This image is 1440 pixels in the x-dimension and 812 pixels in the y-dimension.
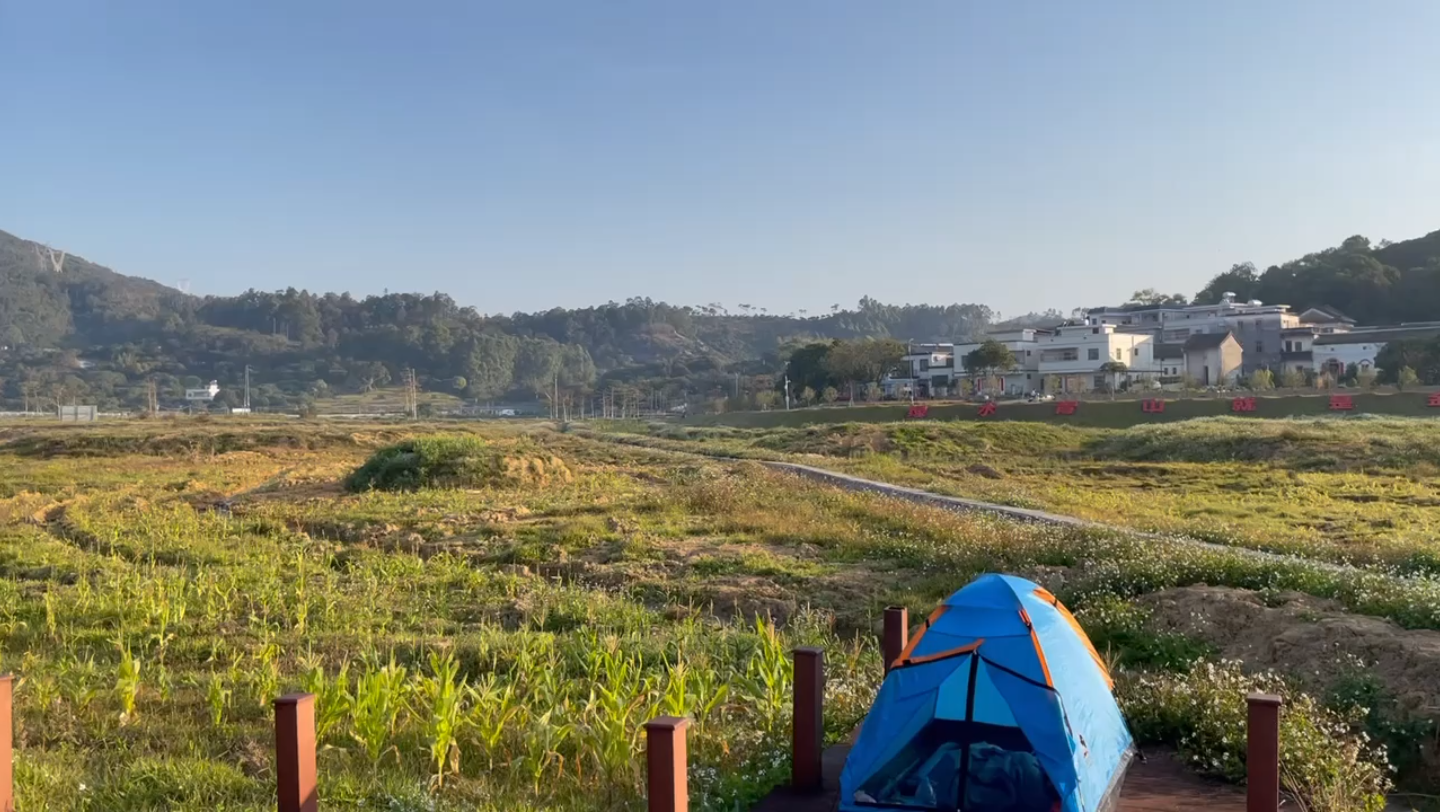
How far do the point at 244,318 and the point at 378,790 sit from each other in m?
190

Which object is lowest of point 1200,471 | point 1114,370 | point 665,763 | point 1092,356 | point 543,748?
point 1200,471

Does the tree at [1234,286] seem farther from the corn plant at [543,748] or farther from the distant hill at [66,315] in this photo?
the distant hill at [66,315]

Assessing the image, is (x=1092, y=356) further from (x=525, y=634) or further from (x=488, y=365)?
(x=488, y=365)

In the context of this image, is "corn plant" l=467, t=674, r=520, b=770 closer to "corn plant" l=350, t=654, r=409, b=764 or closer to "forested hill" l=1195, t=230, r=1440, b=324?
"corn plant" l=350, t=654, r=409, b=764

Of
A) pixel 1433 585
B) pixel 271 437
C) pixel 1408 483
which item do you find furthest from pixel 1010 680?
pixel 271 437

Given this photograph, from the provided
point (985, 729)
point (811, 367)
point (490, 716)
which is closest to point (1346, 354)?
point (811, 367)

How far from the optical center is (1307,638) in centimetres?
805

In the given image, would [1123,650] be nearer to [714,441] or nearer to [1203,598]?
[1203,598]

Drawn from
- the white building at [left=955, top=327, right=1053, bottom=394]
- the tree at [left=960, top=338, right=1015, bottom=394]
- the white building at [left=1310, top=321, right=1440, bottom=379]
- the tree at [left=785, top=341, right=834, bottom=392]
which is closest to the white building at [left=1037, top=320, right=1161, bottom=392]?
the white building at [left=955, top=327, right=1053, bottom=394]

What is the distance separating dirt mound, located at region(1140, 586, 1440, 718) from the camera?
281 inches

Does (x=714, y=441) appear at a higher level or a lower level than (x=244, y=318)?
lower

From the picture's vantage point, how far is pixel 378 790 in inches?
208

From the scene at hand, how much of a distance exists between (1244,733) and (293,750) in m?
5.17

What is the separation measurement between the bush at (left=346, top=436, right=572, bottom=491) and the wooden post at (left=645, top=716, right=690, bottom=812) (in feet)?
70.0
